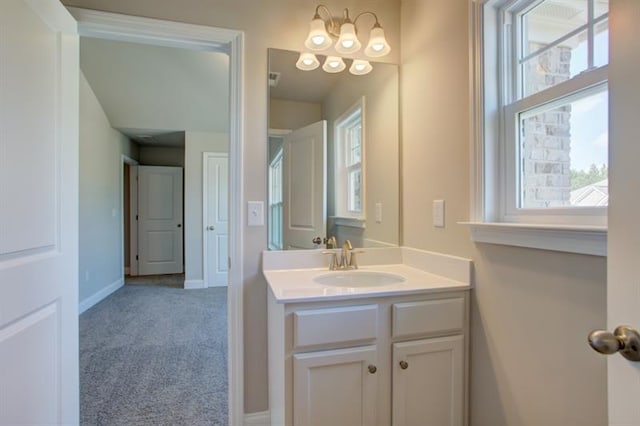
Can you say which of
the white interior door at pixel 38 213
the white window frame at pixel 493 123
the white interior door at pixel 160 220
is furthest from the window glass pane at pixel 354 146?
the white interior door at pixel 160 220

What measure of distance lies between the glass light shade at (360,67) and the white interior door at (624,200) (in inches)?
54.6

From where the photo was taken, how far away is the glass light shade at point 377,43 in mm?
1771

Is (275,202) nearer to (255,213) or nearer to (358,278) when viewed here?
(255,213)

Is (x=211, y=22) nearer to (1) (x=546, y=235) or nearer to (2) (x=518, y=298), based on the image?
(1) (x=546, y=235)

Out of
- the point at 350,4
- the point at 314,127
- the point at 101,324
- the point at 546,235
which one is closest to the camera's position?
the point at 546,235

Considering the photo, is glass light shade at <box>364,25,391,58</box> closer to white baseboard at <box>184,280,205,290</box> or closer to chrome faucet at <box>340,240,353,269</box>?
chrome faucet at <box>340,240,353,269</box>

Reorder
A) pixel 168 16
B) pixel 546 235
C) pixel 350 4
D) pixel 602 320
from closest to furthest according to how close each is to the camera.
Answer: pixel 602 320
pixel 546 235
pixel 168 16
pixel 350 4

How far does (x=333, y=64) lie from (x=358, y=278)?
1.17 m

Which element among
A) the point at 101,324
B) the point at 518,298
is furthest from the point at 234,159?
the point at 101,324

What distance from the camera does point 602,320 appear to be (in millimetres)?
927

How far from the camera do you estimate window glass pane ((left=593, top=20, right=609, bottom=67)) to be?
0.95 m

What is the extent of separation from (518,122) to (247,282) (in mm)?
1385

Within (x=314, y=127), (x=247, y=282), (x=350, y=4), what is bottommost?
(x=247, y=282)

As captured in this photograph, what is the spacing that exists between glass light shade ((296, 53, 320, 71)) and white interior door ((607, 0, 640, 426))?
139 centimetres
